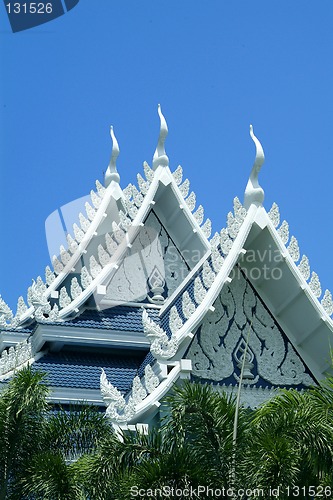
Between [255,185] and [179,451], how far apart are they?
6.12 meters

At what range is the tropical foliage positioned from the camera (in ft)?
42.9

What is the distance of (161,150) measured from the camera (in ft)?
71.2

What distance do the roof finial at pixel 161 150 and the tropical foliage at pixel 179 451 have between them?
25.0ft

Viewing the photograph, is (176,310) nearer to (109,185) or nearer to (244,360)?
(244,360)

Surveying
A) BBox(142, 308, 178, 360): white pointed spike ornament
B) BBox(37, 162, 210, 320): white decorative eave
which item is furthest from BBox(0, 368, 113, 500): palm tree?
BBox(37, 162, 210, 320): white decorative eave

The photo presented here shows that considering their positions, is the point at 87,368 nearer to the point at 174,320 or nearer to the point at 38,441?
the point at 174,320

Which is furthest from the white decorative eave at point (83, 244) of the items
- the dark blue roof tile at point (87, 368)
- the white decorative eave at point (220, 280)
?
the white decorative eave at point (220, 280)

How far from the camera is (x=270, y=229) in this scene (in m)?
18.1

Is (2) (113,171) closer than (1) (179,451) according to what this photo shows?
No

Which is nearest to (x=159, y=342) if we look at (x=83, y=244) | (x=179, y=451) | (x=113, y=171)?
(x=179, y=451)

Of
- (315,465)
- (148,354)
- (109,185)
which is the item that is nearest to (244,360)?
(148,354)

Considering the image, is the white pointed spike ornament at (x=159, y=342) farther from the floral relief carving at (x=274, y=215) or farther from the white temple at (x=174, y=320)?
the floral relief carving at (x=274, y=215)

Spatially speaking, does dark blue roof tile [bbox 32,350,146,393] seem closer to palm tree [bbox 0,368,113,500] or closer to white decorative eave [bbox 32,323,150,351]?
white decorative eave [bbox 32,323,150,351]

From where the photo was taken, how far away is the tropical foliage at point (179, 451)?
1308 cm
